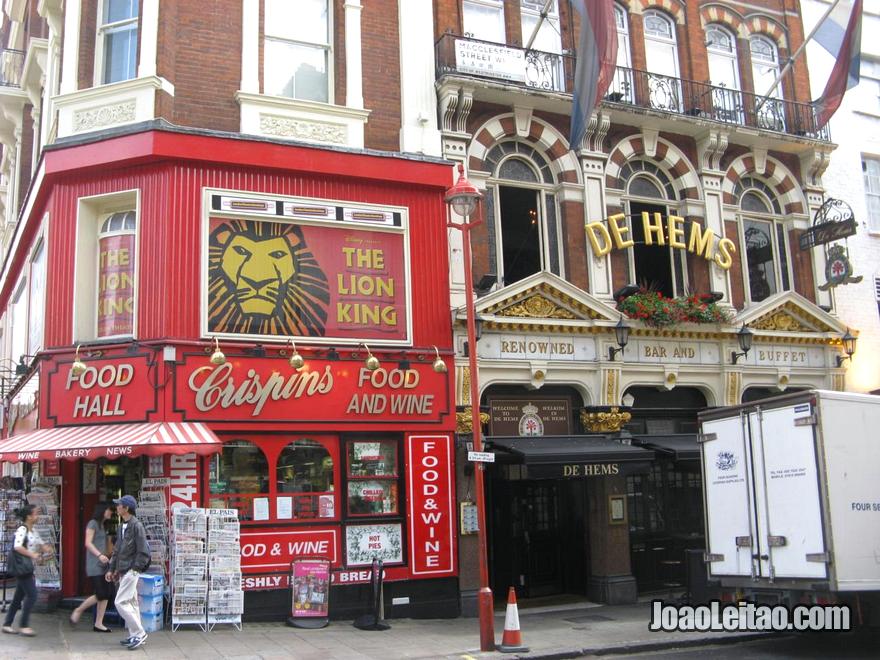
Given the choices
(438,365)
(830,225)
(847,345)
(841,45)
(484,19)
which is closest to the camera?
(438,365)

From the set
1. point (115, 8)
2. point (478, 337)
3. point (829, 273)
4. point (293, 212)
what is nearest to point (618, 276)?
point (478, 337)

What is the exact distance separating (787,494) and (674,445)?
241 inches

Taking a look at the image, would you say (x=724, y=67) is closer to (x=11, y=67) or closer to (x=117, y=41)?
(x=117, y=41)

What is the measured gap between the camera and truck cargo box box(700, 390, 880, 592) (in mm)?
10609

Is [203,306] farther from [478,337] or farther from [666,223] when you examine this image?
[666,223]

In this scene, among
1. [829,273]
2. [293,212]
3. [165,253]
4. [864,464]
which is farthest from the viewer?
[829,273]

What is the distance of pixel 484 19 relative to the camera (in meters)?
18.4

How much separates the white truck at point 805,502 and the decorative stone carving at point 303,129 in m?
8.57

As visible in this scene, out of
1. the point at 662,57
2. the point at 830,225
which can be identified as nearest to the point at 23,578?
the point at 662,57

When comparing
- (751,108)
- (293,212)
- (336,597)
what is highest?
(751,108)

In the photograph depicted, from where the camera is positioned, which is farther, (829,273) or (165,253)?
(829,273)

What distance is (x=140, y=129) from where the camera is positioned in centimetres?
1432

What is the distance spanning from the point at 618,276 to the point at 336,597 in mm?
8869

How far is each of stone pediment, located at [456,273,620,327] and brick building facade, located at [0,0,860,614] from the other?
0.16 ft
